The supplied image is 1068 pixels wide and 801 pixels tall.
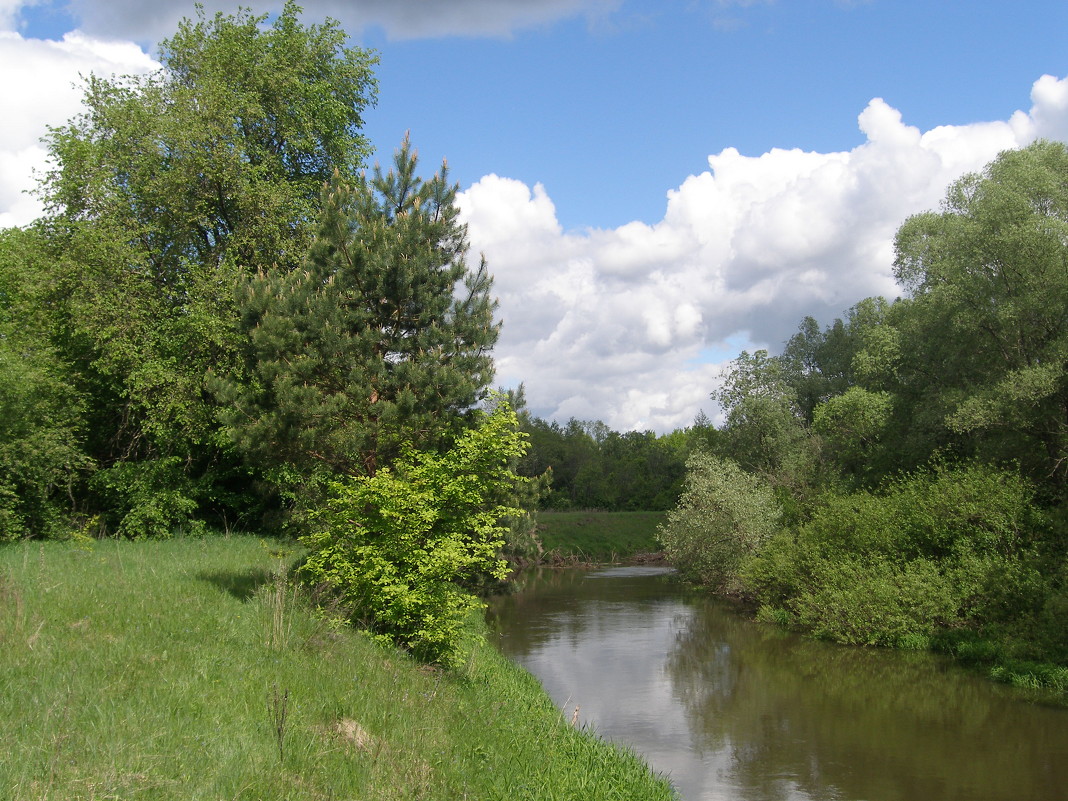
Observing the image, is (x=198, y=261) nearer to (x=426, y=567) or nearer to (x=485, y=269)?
(x=485, y=269)

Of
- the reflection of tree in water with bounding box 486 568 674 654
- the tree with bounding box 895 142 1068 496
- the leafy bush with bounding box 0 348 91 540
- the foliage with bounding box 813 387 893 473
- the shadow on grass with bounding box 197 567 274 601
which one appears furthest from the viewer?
the foliage with bounding box 813 387 893 473

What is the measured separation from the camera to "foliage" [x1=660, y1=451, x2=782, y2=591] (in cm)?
3225

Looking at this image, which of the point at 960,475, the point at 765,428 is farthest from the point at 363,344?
the point at 765,428

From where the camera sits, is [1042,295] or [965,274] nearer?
[1042,295]

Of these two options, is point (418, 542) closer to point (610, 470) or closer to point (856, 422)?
point (856, 422)

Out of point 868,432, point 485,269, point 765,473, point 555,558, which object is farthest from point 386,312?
point 555,558

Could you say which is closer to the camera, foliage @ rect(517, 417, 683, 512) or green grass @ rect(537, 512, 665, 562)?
green grass @ rect(537, 512, 665, 562)

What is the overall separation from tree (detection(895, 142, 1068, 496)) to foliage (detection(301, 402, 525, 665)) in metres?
16.7

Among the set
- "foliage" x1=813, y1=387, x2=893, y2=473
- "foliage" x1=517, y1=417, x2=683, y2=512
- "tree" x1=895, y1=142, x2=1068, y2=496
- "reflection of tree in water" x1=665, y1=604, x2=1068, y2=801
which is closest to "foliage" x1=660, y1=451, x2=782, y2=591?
"foliage" x1=813, y1=387, x2=893, y2=473

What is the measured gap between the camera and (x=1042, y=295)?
22.2 m

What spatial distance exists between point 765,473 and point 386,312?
86.6 feet

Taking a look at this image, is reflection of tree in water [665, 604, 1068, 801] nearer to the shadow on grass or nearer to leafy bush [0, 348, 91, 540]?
the shadow on grass

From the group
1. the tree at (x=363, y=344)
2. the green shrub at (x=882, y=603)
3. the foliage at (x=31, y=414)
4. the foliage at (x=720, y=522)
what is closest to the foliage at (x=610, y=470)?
the foliage at (x=720, y=522)

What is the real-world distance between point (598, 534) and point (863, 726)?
4465 centimetres
